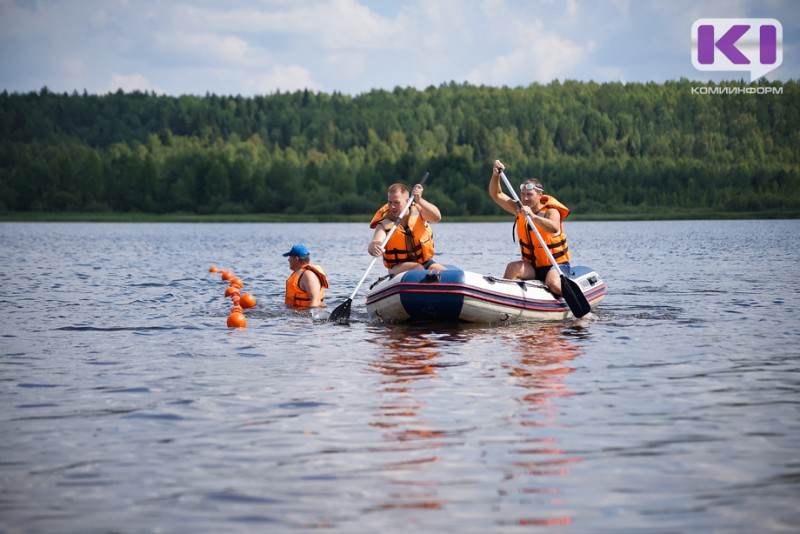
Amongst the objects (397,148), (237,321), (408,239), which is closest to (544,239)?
(408,239)

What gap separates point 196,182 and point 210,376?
131475mm

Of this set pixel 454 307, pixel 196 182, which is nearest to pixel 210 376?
pixel 454 307

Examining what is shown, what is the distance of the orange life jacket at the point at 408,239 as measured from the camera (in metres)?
15.4

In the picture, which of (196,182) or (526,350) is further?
(196,182)

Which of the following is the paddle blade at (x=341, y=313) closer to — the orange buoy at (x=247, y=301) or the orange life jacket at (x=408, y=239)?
the orange life jacket at (x=408, y=239)

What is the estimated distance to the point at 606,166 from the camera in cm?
14388

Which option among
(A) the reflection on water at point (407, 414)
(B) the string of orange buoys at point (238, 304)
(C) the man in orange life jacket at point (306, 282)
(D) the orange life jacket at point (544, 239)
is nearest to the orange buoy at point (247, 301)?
(B) the string of orange buoys at point (238, 304)

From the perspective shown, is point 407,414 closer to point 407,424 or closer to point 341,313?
point 407,424

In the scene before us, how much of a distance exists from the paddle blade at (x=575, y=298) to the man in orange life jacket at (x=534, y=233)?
0.72 ft

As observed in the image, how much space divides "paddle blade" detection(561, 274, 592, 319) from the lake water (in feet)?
0.82

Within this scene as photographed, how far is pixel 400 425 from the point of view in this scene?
328 inches

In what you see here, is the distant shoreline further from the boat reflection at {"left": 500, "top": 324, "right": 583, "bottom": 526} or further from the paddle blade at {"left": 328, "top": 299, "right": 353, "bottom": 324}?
the boat reflection at {"left": 500, "top": 324, "right": 583, "bottom": 526}

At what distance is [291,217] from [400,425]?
405 ft

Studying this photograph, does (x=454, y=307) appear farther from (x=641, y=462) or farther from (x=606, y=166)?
(x=606, y=166)
